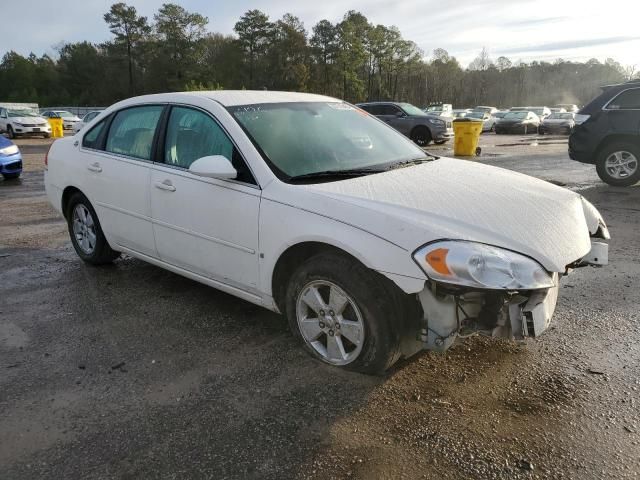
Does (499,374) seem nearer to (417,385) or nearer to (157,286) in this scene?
(417,385)

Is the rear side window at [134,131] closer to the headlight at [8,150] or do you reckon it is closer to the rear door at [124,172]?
the rear door at [124,172]

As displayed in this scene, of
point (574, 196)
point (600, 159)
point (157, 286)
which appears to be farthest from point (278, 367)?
point (600, 159)

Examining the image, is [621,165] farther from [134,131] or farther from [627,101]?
[134,131]

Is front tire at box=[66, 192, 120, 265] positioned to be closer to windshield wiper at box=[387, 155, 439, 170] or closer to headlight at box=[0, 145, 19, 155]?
windshield wiper at box=[387, 155, 439, 170]

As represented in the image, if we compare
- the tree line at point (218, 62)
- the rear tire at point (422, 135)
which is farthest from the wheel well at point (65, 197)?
the tree line at point (218, 62)

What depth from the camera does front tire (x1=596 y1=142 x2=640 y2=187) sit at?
9.19 meters

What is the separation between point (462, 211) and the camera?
281 cm

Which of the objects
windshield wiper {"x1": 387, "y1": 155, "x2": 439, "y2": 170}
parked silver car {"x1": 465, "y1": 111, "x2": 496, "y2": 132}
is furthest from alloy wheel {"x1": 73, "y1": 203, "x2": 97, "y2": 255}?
parked silver car {"x1": 465, "y1": 111, "x2": 496, "y2": 132}

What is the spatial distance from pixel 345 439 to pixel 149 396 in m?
1.13

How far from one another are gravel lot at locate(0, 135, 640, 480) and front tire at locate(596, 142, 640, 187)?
5881mm

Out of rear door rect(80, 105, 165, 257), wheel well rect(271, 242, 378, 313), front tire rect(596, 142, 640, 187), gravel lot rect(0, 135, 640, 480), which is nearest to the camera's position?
gravel lot rect(0, 135, 640, 480)

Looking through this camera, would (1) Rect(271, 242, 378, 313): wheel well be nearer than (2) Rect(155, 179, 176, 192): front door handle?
Yes

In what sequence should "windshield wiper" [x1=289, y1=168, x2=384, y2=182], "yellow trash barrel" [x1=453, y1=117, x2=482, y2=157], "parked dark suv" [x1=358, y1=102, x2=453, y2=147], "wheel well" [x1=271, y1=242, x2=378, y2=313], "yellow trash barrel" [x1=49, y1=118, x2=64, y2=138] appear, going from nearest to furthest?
"wheel well" [x1=271, y1=242, x2=378, y2=313] < "windshield wiper" [x1=289, y1=168, x2=384, y2=182] < "yellow trash barrel" [x1=453, y1=117, x2=482, y2=157] < "parked dark suv" [x1=358, y1=102, x2=453, y2=147] < "yellow trash barrel" [x1=49, y1=118, x2=64, y2=138]

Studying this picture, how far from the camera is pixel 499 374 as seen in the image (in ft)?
10.0
